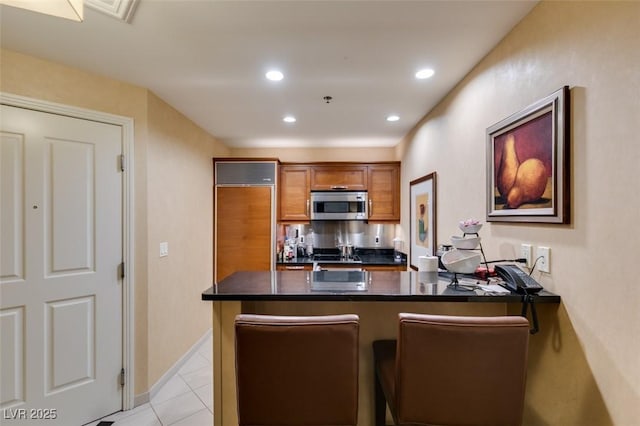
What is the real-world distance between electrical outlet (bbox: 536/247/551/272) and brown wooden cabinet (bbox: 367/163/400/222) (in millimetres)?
2669

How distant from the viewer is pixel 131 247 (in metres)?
2.20

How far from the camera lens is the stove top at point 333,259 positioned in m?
3.80

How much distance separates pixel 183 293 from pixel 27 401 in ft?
4.07

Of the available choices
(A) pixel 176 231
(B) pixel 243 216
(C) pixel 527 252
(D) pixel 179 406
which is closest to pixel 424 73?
(C) pixel 527 252

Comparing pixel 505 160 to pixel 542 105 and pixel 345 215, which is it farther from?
pixel 345 215

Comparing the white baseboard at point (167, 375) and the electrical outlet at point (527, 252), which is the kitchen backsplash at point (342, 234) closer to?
the white baseboard at point (167, 375)

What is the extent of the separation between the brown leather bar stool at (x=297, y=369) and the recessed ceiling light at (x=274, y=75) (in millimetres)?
1685

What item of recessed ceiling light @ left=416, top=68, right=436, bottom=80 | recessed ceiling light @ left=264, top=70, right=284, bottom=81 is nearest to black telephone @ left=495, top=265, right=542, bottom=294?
recessed ceiling light @ left=416, top=68, right=436, bottom=80

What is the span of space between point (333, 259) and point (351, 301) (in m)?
2.52

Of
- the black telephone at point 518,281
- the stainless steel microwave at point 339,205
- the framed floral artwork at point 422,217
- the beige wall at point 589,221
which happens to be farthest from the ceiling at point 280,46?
the stainless steel microwave at point 339,205

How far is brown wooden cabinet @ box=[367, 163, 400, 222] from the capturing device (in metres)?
4.01

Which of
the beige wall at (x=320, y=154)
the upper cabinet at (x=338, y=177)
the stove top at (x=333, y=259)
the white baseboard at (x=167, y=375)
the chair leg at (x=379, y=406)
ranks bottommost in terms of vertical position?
the white baseboard at (x=167, y=375)

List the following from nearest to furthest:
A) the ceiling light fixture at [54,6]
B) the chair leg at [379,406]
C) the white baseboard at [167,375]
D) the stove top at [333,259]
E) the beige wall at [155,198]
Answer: the ceiling light fixture at [54,6] < the chair leg at [379,406] < the beige wall at [155,198] < the white baseboard at [167,375] < the stove top at [333,259]

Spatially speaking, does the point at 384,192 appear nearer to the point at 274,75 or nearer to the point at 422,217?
the point at 422,217
